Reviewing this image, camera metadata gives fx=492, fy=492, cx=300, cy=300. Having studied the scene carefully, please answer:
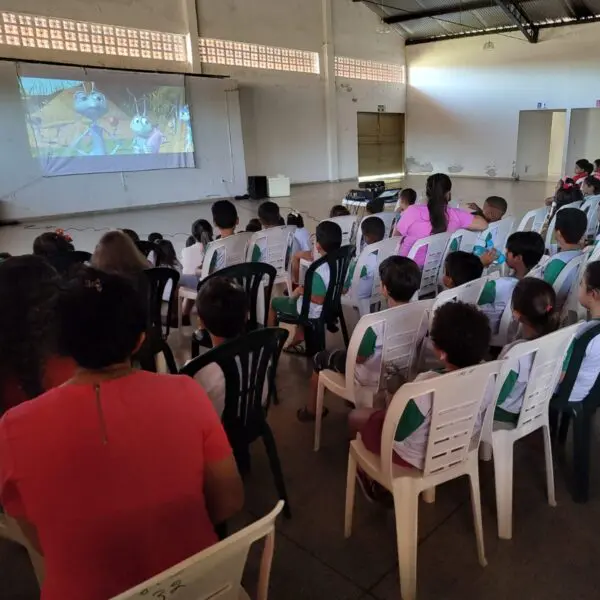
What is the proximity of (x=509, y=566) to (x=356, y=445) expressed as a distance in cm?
62

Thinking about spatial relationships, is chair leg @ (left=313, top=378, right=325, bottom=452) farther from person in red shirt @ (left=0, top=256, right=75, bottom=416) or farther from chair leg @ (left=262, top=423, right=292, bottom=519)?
person in red shirt @ (left=0, top=256, right=75, bottom=416)

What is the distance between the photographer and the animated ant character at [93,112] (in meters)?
9.51

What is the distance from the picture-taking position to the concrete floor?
154 cm

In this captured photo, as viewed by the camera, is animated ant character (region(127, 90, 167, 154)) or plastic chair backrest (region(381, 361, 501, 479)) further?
animated ant character (region(127, 90, 167, 154))

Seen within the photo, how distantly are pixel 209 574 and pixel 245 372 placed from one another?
90cm

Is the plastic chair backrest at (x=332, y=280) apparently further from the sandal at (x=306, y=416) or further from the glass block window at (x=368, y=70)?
the glass block window at (x=368, y=70)

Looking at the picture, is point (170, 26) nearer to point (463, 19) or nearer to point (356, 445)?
point (463, 19)

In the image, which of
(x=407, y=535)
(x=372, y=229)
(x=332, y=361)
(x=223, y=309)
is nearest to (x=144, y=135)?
(x=372, y=229)

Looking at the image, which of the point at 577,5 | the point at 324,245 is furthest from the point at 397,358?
the point at 577,5

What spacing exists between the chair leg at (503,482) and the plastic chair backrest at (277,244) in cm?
229

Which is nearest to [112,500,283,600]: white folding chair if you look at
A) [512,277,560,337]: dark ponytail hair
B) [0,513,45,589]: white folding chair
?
[0,513,45,589]: white folding chair

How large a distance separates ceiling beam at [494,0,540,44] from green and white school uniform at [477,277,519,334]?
41.2 feet

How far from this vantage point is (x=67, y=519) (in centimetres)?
91

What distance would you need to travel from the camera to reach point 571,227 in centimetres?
279
